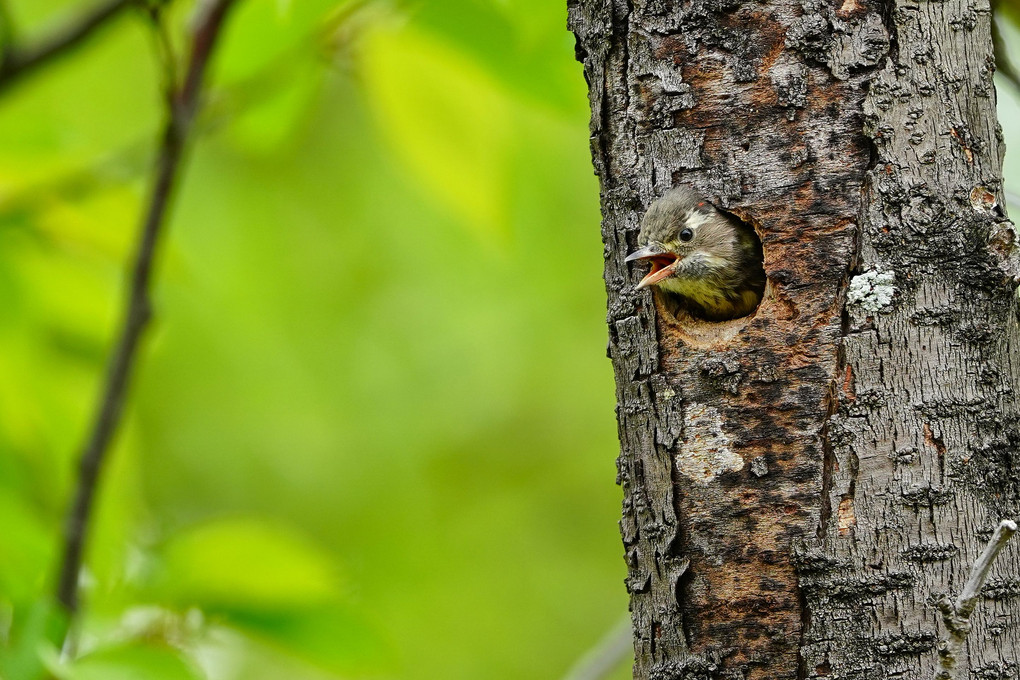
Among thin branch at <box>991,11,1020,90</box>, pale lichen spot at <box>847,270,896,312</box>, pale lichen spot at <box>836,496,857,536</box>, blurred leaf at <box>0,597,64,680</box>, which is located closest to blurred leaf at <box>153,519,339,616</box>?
blurred leaf at <box>0,597,64,680</box>

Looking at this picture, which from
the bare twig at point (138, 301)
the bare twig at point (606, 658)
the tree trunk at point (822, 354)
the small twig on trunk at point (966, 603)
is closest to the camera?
the small twig on trunk at point (966, 603)

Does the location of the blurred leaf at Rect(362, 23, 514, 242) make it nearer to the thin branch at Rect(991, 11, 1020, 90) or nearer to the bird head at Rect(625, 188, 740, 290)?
the bird head at Rect(625, 188, 740, 290)

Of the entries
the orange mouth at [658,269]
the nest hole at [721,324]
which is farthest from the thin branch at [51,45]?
the nest hole at [721,324]

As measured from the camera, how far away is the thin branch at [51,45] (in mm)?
3490

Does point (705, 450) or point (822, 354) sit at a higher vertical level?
point (822, 354)

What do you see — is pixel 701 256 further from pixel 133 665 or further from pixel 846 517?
pixel 133 665

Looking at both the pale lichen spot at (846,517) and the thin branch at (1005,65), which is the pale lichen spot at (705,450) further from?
the thin branch at (1005,65)

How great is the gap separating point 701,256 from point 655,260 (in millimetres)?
130

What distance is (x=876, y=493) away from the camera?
2.00 meters

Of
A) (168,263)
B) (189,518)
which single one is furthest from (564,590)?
(168,263)

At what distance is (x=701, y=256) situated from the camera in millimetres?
2543

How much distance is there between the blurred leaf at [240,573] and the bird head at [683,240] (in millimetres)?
1264

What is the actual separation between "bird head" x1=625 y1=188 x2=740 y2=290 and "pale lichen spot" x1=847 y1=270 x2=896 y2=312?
0.31 metres

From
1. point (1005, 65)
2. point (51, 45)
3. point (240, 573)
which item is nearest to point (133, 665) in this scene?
point (240, 573)
